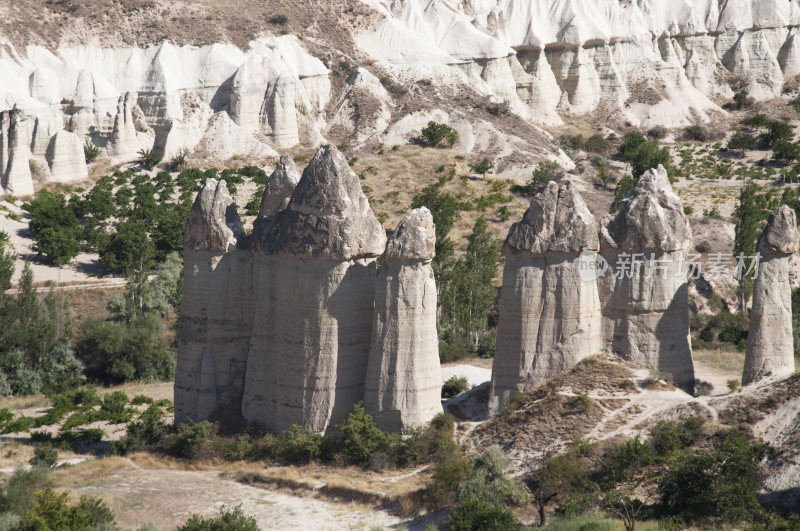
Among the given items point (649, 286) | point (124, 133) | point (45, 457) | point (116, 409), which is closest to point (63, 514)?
point (45, 457)

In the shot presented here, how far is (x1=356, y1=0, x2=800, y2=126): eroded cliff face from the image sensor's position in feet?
281

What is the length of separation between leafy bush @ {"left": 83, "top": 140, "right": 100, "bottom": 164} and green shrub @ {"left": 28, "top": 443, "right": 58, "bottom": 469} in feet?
142

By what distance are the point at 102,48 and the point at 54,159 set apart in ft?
47.6

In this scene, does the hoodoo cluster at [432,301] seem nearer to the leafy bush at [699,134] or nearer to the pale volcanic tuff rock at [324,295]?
the pale volcanic tuff rock at [324,295]

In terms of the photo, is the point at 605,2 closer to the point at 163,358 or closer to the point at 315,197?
the point at 163,358

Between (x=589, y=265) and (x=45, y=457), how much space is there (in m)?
18.6

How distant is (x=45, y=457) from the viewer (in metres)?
30.5

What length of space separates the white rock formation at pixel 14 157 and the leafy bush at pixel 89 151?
505 cm

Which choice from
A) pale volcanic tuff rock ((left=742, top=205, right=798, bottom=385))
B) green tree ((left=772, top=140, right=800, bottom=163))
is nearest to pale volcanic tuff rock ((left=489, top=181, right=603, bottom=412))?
pale volcanic tuff rock ((left=742, top=205, right=798, bottom=385))

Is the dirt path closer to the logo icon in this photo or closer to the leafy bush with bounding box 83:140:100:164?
the logo icon

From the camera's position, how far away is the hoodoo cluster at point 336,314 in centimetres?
2747

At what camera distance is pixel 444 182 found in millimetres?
67062

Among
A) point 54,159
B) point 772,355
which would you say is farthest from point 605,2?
point 772,355

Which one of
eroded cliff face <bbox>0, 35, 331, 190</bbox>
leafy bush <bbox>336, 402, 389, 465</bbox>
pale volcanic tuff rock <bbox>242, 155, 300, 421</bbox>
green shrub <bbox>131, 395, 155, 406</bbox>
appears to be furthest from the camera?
eroded cliff face <bbox>0, 35, 331, 190</bbox>
